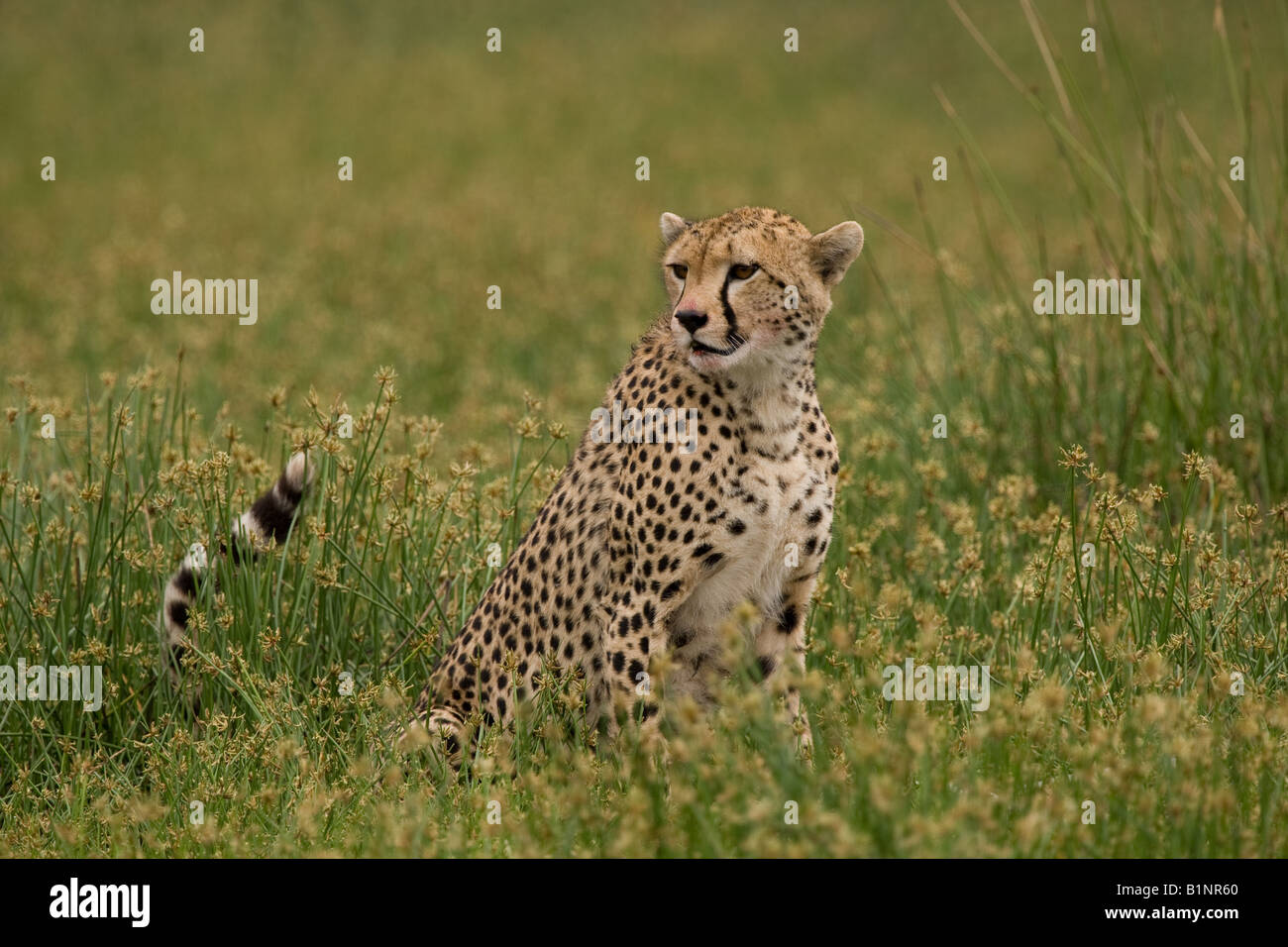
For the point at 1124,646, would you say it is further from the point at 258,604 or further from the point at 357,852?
the point at 258,604

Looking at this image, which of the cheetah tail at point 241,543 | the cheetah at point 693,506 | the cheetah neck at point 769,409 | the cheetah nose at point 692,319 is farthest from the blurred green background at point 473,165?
the cheetah nose at point 692,319

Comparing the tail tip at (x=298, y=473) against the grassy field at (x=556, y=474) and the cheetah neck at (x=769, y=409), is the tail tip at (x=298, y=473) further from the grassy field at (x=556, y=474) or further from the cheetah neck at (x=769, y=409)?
the cheetah neck at (x=769, y=409)

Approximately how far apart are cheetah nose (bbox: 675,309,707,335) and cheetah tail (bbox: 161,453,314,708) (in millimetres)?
1062

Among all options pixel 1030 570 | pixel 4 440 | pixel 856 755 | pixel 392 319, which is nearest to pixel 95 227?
pixel 392 319

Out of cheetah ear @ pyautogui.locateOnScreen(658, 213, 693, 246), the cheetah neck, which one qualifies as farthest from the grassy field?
cheetah ear @ pyautogui.locateOnScreen(658, 213, 693, 246)

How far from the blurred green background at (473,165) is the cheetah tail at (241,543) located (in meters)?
1.19

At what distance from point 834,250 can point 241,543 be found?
1716 mm

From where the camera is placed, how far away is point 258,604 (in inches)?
165

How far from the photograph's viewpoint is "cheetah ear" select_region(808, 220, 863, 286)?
12.6ft

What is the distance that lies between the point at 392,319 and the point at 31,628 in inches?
272

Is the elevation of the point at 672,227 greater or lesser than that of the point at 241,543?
greater

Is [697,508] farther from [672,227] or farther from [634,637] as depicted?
[672,227]

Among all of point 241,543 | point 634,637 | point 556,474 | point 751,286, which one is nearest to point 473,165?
point 556,474

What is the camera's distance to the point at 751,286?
372 centimetres
